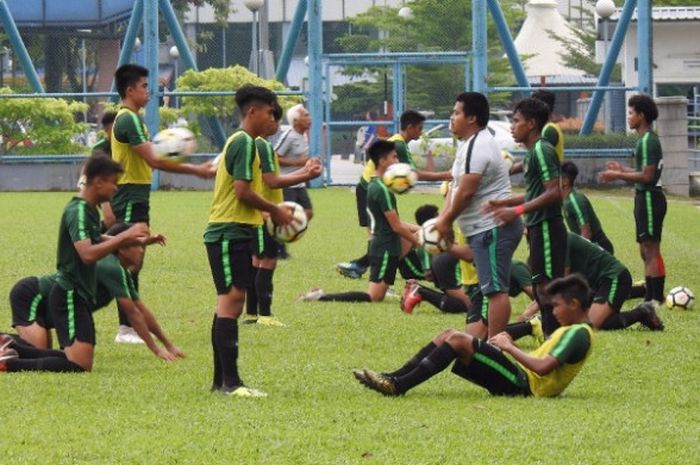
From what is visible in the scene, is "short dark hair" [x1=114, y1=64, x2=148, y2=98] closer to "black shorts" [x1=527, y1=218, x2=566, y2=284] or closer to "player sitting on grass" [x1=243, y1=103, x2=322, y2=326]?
"player sitting on grass" [x1=243, y1=103, x2=322, y2=326]

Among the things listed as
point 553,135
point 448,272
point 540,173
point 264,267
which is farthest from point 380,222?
point 540,173

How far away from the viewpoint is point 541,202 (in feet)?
37.2

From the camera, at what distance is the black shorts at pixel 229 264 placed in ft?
31.9

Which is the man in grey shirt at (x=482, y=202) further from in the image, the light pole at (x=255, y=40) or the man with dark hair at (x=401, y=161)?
the light pole at (x=255, y=40)

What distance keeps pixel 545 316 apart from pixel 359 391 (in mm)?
2414

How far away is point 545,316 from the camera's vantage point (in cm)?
1180

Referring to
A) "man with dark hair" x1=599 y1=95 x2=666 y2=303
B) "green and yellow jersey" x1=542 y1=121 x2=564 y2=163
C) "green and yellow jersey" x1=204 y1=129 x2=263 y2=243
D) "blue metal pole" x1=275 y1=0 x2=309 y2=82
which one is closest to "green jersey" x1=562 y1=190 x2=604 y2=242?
"man with dark hair" x1=599 y1=95 x2=666 y2=303

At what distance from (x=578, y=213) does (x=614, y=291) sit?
1.10 meters

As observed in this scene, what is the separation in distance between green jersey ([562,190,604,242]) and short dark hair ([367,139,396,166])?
2036 mm

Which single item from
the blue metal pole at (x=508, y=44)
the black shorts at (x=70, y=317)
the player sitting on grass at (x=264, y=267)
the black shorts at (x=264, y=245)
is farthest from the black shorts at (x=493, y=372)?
the blue metal pole at (x=508, y=44)

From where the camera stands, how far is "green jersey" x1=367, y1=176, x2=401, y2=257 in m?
15.2

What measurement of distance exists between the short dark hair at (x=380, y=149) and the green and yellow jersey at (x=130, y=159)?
3225 millimetres

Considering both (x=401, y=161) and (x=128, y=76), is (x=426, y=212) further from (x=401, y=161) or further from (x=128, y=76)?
(x=128, y=76)

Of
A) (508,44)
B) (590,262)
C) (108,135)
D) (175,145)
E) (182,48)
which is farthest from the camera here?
(182,48)
